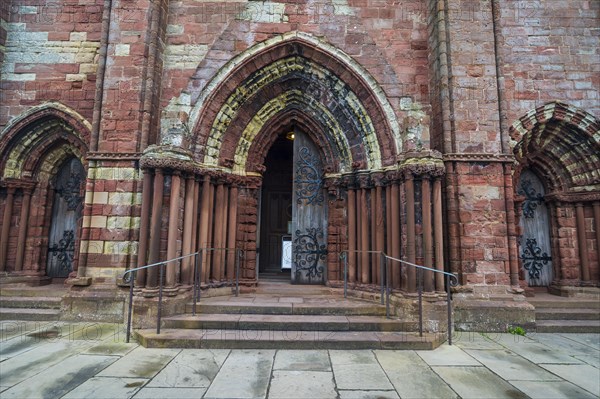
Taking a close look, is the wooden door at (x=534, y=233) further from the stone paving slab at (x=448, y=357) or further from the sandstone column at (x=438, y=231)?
the stone paving slab at (x=448, y=357)

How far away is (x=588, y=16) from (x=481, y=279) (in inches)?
268

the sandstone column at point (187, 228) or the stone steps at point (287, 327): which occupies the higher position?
the sandstone column at point (187, 228)

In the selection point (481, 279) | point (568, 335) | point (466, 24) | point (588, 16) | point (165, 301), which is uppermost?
point (588, 16)

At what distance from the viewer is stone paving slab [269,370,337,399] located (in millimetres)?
3277

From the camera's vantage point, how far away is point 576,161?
7.73 meters

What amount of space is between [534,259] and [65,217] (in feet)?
37.5

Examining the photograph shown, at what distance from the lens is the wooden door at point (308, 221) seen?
791cm

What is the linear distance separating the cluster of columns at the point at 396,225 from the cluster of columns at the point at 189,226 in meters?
2.69

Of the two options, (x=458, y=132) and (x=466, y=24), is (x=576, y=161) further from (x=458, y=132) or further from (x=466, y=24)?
(x=466, y=24)

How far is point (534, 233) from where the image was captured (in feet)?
26.8

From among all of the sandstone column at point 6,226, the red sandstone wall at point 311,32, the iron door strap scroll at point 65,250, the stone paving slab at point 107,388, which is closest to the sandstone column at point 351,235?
the red sandstone wall at point 311,32

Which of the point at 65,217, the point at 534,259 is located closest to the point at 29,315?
the point at 65,217

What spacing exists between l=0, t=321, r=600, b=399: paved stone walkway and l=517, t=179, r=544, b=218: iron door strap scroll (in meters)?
3.72

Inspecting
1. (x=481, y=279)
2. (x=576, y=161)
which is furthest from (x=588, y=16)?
(x=481, y=279)
